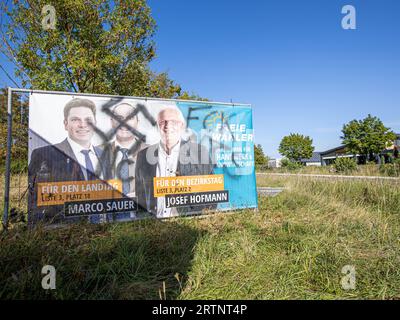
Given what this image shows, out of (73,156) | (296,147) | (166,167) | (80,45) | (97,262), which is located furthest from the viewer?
(296,147)

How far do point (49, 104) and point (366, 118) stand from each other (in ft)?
178

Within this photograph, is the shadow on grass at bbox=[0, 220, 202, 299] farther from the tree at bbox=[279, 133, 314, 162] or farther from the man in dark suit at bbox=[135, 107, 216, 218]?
the tree at bbox=[279, 133, 314, 162]

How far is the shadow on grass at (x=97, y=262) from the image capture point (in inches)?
101

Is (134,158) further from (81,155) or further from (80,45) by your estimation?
(80,45)

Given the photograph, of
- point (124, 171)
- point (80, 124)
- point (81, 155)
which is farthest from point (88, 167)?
point (80, 124)

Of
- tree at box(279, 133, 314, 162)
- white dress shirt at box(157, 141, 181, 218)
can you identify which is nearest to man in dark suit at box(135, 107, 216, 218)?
white dress shirt at box(157, 141, 181, 218)

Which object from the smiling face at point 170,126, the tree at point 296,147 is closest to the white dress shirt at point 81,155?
the smiling face at point 170,126

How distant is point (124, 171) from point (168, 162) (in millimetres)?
996

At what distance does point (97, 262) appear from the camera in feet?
10.3

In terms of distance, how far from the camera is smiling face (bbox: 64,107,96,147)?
4691 millimetres

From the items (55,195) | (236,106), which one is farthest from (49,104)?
(236,106)

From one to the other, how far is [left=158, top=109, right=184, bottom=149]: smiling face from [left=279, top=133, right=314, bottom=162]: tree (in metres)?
63.2

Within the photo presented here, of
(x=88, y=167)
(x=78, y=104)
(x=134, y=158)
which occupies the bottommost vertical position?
(x=88, y=167)

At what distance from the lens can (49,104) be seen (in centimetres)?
454
